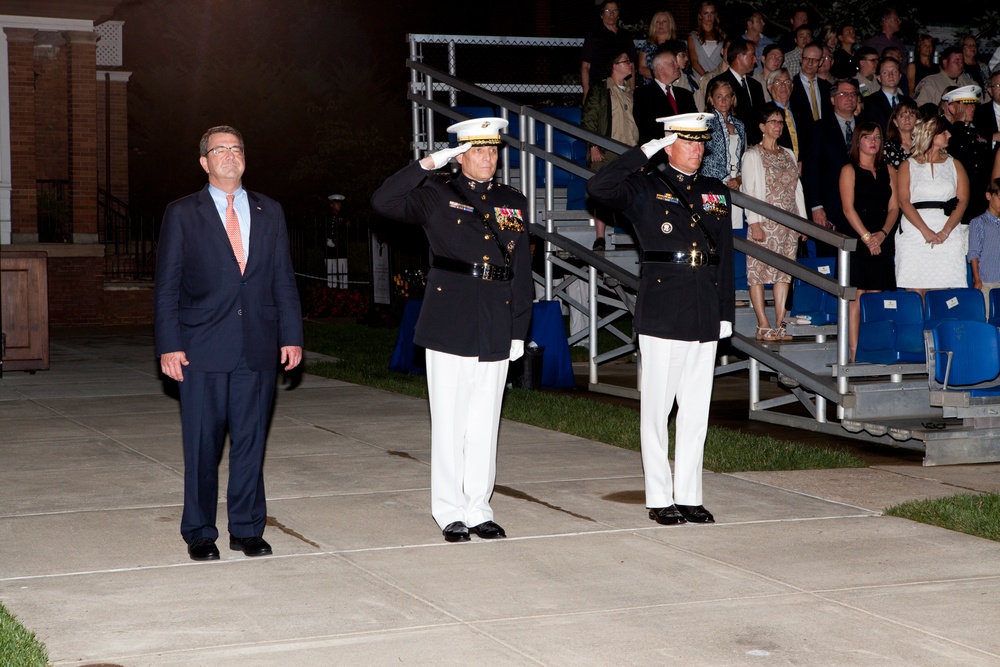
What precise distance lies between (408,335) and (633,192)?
725cm

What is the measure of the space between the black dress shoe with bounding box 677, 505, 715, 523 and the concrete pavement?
0.13 metres

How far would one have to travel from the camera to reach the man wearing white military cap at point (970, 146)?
11.3 metres

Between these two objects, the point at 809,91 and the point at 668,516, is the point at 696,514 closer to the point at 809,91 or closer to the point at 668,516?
the point at 668,516

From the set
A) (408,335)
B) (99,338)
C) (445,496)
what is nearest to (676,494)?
(445,496)

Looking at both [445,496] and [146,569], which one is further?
[445,496]

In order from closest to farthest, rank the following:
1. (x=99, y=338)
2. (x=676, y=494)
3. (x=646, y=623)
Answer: (x=646, y=623) < (x=676, y=494) < (x=99, y=338)

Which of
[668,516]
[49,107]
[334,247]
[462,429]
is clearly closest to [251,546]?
[462,429]

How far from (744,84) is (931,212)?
8.86 ft

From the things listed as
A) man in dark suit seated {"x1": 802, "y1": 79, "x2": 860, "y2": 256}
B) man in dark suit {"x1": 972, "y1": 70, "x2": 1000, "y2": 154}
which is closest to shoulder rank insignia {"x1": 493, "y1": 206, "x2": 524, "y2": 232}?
man in dark suit seated {"x1": 802, "y1": 79, "x2": 860, "y2": 256}

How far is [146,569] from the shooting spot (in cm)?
593

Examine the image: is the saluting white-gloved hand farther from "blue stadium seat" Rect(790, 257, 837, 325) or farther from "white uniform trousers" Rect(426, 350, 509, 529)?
"blue stadium seat" Rect(790, 257, 837, 325)

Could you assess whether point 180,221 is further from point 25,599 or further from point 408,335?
point 408,335

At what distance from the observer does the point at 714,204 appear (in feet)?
23.1

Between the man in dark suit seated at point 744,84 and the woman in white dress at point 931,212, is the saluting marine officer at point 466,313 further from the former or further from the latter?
the man in dark suit seated at point 744,84
